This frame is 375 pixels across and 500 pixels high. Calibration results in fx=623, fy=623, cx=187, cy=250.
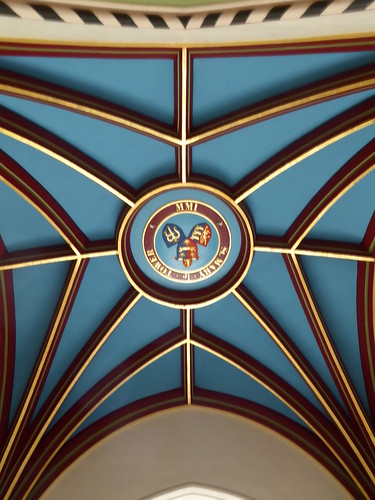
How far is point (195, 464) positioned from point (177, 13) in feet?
24.9

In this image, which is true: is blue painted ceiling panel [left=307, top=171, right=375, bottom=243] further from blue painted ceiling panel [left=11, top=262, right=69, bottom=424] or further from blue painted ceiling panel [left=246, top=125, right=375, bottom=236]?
blue painted ceiling panel [left=11, top=262, right=69, bottom=424]

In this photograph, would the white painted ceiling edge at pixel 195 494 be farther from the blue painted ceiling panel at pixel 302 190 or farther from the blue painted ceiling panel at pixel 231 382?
the blue painted ceiling panel at pixel 302 190

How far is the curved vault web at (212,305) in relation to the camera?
826cm

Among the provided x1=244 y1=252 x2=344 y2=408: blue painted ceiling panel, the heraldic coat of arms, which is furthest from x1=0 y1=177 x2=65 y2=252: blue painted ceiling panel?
x1=244 y1=252 x2=344 y2=408: blue painted ceiling panel

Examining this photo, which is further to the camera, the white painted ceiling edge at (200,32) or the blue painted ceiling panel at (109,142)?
the blue painted ceiling panel at (109,142)

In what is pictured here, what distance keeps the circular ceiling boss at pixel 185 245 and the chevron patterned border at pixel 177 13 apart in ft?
9.94

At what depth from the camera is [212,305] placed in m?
10.9

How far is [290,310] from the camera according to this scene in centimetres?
1074

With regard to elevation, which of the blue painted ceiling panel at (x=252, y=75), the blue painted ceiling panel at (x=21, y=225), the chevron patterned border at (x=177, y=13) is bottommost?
the chevron patterned border at (x=177, y=13)

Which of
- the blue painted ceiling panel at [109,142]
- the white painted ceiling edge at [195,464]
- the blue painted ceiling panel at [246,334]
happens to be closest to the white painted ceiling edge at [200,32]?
the blue painted ceiling panel at [109,142]

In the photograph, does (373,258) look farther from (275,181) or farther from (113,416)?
(113,416)

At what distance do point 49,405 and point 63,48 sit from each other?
621cm

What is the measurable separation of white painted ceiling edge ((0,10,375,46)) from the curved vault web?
22.6 inches

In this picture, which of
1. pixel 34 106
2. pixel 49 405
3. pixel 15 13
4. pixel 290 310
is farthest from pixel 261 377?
pixel 15 13
